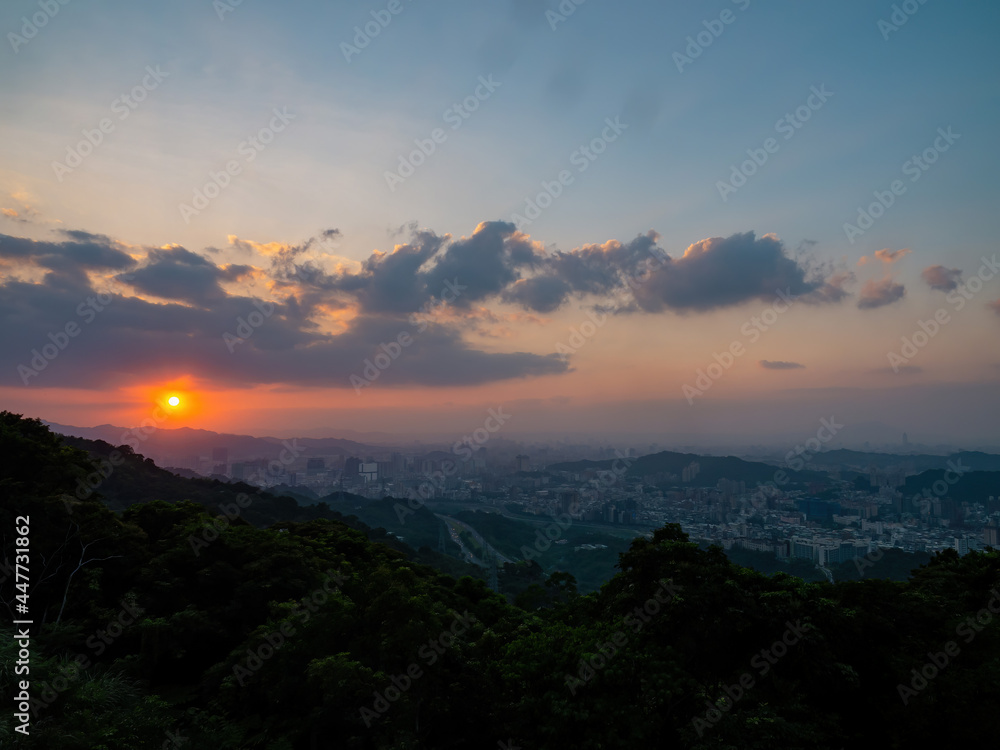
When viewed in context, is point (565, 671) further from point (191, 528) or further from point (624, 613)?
point (191, 528)

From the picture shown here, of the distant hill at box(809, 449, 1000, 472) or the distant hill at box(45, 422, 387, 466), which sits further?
the distant hill at box(45, 422, 387, 466)

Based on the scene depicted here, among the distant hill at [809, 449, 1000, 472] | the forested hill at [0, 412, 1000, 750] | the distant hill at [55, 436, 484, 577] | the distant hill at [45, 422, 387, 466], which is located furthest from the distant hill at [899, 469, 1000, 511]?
the distant hill at [45, 422, 387, 466]

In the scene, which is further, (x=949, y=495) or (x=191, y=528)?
(x=949, y=495)

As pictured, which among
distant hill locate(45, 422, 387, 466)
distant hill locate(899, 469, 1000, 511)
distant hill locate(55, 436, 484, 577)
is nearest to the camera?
distant hill locate(55, 436, 484, 577)

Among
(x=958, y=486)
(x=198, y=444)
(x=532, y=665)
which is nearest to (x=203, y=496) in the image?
(x=532, y=665)

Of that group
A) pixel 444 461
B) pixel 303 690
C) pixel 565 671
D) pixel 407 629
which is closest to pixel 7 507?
pixel 303 690

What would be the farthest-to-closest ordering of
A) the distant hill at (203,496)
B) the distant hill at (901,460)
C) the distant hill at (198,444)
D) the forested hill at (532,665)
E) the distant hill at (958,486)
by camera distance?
the distant hill at (198,444) → the distant hill at (901,460) → the distant hill at (958,486) → the distant hill at (203,496) → the forested hill at (532,665)

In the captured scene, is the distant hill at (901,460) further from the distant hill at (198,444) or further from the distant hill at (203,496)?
the distant hill at (198,444)

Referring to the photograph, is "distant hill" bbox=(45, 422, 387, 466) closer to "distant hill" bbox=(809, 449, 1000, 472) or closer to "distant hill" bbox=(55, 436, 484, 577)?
"distant hill" bbox=(55, 436, 484, 577)

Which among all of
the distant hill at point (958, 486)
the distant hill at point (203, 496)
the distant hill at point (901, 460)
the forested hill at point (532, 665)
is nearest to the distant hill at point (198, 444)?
the distant hill at point (203, 496)
